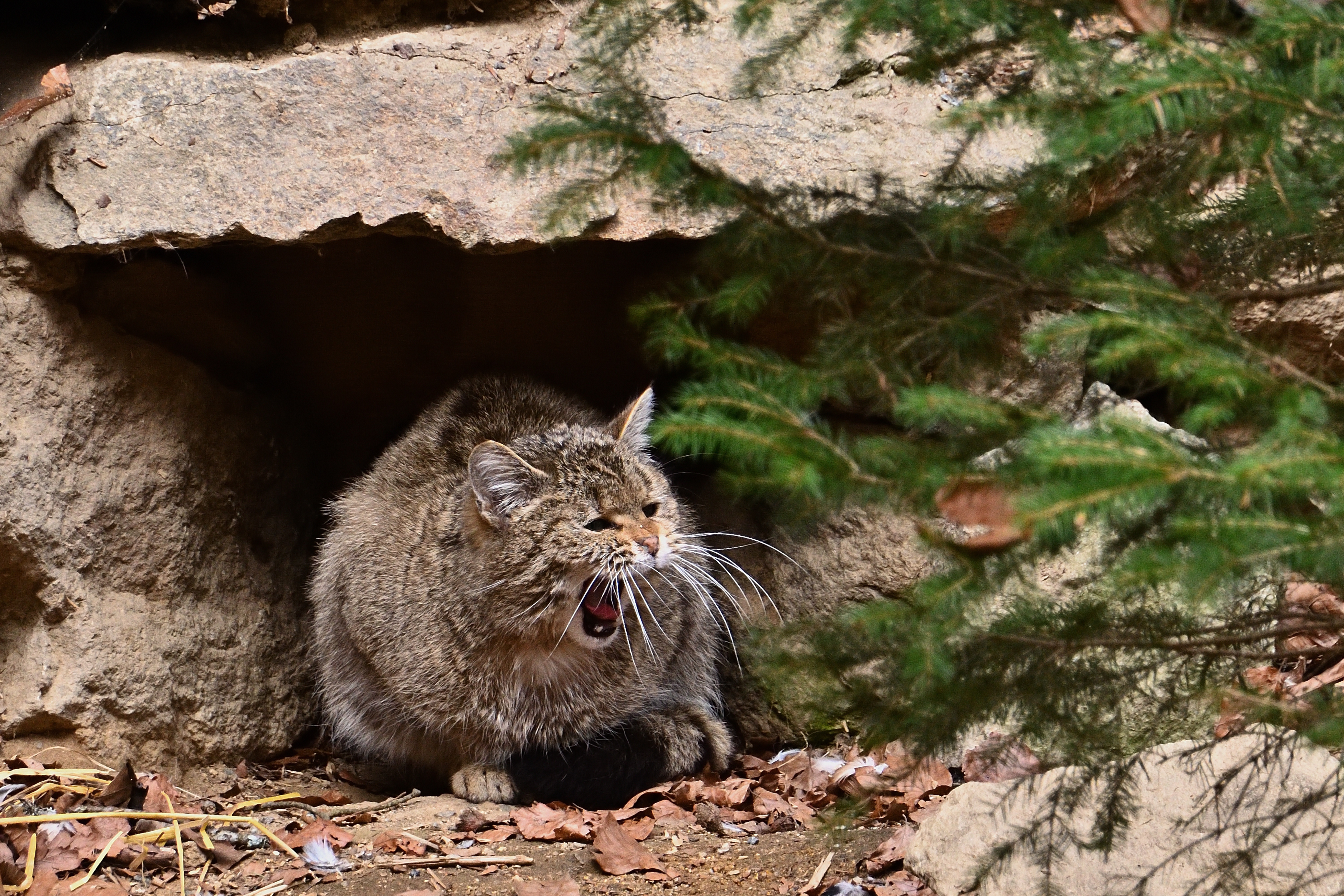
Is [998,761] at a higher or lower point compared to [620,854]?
higher

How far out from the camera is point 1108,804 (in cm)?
267

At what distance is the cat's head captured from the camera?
4398 mm

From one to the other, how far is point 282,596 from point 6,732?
1.38 m

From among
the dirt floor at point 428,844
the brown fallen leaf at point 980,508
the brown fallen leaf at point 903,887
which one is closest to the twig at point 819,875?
the dirt floor at point 428,844

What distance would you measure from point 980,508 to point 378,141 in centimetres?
304

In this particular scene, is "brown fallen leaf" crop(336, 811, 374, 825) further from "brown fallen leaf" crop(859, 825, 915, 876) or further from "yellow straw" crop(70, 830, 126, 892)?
"brown fallen leaf" crop(859, 825, 915, 876)

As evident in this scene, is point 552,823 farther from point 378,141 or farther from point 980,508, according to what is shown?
point 980,508

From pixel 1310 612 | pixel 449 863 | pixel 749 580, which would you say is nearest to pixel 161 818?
pixel 449 863

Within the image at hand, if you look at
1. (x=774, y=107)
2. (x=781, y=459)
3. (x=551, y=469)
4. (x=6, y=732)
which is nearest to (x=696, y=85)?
(x=774, y=107)

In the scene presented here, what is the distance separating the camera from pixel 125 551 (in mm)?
4762

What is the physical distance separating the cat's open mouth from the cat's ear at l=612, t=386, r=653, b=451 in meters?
0.62

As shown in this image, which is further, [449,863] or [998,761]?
[449,863]

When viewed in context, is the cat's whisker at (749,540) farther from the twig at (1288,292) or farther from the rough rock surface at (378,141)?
the twig at (1288,292)

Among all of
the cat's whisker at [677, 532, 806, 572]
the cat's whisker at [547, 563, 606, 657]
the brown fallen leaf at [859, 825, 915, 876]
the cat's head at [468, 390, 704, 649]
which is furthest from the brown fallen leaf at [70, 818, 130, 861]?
the brown fallen leaf at [859, 825, 915, 876]
